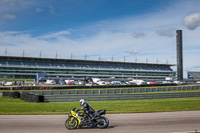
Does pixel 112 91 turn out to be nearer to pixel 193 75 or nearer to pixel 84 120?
pixel 84 120

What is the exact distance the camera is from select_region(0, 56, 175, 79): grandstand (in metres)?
109

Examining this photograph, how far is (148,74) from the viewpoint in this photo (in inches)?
5517

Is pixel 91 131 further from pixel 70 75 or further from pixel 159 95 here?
pixel 70 75

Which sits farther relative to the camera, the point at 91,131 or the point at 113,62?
the point at 113,62

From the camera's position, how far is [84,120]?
10367 mm

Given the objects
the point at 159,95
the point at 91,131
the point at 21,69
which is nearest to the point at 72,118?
the point at 91,131

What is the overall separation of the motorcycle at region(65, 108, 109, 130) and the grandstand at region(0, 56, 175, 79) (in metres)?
88.6

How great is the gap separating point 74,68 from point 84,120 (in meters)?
113

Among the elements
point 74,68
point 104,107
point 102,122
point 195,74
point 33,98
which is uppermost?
point 74,68

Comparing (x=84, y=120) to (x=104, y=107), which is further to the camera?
(x=104, y=107)

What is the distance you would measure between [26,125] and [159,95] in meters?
21.2

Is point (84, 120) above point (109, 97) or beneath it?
above

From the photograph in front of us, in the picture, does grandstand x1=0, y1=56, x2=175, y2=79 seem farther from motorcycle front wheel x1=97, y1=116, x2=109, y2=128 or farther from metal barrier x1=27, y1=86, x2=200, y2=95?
motorcycle front wheel x1=97, y1=116, x2=109, y2=128

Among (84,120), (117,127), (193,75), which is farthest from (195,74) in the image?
(84,120)
